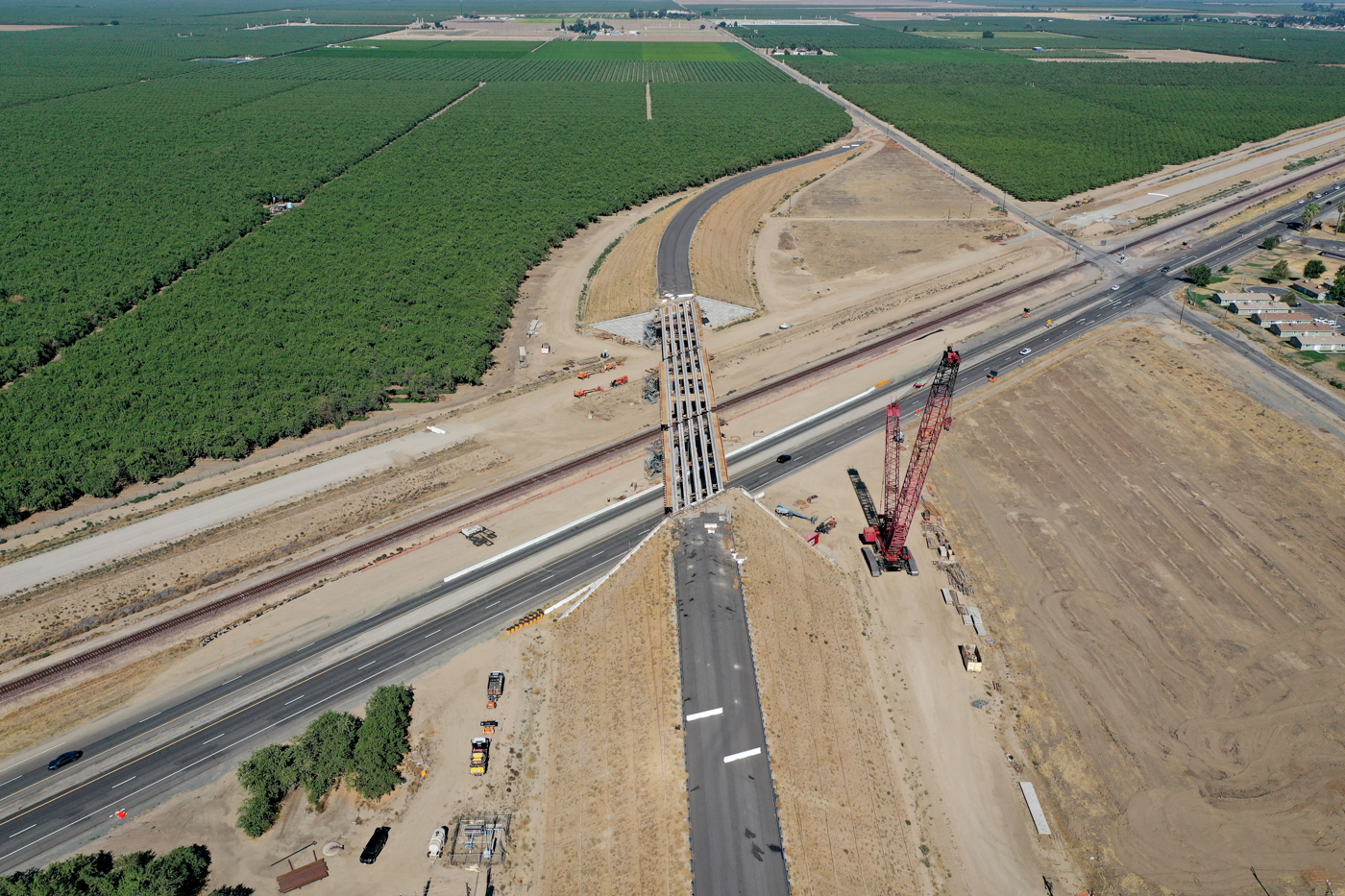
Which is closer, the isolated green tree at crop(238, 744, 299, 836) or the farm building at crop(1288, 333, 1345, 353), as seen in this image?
the isolated green tree at crop(238, 744, 299, 836)

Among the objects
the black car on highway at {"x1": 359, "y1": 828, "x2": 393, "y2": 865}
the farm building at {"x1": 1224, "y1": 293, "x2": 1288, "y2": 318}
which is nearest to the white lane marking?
the black car on highway at {"x1": 359, "y1": 828, "x2": 393, "y2": 865}

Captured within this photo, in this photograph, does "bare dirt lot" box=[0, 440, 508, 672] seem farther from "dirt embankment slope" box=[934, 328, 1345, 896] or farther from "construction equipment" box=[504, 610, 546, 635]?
"dirt embankment slope" box=[934, 328, 1345, 896]

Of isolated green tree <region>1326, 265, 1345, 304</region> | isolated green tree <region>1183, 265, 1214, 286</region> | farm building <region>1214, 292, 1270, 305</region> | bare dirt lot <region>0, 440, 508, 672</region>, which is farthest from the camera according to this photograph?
isolated green tree <region>1183, 265, 1214, 286</region>

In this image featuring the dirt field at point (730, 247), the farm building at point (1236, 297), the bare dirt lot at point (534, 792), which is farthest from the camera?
the dirt field at point (730, 247)

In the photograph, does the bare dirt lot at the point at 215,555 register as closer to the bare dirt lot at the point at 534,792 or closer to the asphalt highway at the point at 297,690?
the asphalt highway at the point at 297,690

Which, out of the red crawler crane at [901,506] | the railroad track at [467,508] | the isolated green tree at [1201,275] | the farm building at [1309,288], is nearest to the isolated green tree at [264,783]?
the railroad track at [467,508]

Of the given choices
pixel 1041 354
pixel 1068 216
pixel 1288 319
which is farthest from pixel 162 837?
pixel 1068 216

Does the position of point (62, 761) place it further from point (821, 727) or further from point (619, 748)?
point (821, 727)
